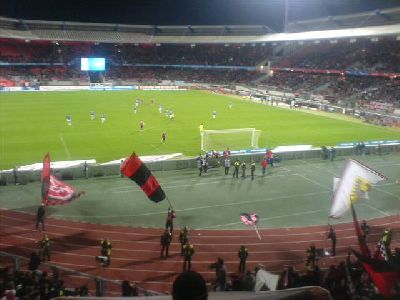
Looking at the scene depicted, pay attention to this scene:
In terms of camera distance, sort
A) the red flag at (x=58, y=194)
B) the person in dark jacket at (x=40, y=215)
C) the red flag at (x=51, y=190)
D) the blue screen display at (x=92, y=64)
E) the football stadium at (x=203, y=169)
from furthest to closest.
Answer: the blue screen display at (x=92, y=64) → the person in dark jacket at (x=40, y=215) → the red flag at (x=58, y=194) → the red flag at (x=51, y=190) → the football stadium at (x=203, y=169)

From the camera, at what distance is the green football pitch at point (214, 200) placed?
58.0ft

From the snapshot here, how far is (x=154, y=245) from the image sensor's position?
15.1 meters

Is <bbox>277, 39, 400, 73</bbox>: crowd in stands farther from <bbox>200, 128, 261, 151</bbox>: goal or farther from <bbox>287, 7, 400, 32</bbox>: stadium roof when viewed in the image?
<bbox>200, 128, 261, 151</bbox>: goal

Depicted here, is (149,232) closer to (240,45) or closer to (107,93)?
(107,93)

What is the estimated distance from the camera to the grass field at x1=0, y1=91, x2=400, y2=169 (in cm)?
2838

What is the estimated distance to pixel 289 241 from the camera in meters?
15.8

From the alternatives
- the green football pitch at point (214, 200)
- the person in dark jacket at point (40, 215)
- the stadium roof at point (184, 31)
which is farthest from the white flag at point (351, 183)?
the stadium roof at point (184, 31)

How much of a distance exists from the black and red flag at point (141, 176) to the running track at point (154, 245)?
252cm

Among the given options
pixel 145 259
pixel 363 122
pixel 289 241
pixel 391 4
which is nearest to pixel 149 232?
pixel 145 259

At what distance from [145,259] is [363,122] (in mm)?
34449

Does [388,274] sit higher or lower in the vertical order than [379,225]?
higher

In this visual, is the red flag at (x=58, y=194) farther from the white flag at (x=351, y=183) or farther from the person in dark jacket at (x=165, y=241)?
the white flag at (x=351, y=183)

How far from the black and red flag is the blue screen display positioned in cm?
6351

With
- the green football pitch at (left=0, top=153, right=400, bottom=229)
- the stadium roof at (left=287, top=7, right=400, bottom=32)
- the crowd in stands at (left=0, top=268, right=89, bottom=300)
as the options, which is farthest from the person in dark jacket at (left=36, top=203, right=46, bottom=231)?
the stadium roof at (left=287, top=7, right=400, bottom=32)
